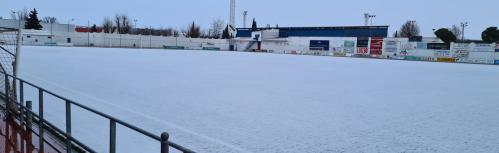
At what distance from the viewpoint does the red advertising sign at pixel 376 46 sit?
1977 inches

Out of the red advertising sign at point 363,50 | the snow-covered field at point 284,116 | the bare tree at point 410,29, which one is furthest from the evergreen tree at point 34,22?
the snow-covered field at point 284,116

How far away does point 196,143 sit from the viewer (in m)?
5.93

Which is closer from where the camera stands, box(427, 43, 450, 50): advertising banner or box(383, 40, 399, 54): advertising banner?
box(427, 43, 450, 50): advertising banner

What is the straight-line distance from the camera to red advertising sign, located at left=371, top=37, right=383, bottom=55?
50.2m

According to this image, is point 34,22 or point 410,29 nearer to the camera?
point 34,22

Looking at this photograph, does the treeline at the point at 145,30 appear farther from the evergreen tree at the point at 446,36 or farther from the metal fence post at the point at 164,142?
the metal fence post at the point at 164,142

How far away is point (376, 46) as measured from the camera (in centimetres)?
5084

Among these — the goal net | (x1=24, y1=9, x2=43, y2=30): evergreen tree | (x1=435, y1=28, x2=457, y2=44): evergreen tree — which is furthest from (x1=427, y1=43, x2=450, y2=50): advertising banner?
(x1=24, y1=9, x2=43, y2=30): evergreen tree

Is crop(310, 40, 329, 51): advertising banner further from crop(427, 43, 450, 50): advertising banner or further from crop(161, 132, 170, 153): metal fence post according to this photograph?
crop(161, 132, 170, 153): metal fence post

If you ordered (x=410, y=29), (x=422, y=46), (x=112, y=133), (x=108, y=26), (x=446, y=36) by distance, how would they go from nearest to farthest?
(x=112, y=133) < (x=422, y=46) < (x=446, y=36) < (x=410, y=29) < (x=108, y=26)

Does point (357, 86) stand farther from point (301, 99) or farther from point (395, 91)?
point (301, 99)

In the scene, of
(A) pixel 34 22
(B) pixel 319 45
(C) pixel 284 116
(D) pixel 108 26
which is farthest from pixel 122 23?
(C) pixel 284 116

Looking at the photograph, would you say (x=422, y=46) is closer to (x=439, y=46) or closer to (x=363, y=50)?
(x=439, y=46)

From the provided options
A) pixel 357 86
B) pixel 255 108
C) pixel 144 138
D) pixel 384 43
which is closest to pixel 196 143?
pixel 144 138
